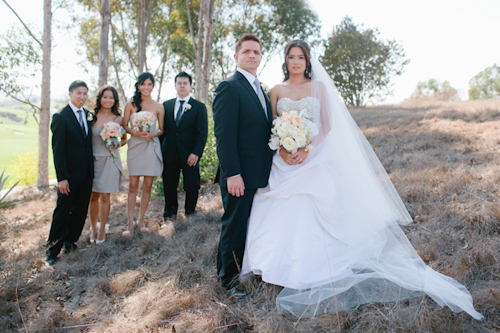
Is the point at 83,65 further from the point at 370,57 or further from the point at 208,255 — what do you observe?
the point at 208,255

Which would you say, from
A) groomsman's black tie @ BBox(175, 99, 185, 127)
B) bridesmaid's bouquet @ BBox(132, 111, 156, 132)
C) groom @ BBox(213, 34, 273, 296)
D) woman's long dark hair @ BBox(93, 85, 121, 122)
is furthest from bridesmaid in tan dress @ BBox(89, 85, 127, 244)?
groom @ BBox(213, 34, 273, 296)

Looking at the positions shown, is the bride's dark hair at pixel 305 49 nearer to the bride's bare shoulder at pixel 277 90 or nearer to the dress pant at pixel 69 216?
the bride's bare shoulder at pixel 277 90

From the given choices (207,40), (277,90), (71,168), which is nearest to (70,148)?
(71,168)

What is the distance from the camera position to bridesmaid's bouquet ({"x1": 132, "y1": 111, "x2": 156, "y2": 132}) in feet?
15.5

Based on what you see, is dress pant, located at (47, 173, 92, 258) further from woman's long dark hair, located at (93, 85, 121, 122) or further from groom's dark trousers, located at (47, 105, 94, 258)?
woman's long dark hair, located at (93, 85, 121, 122)

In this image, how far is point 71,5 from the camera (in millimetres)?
15625

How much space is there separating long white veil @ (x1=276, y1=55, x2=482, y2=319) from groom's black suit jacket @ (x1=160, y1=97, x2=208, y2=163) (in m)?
2.66

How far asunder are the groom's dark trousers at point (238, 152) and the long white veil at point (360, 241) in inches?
22.1

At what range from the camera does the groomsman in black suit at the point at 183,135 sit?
531 centimetres

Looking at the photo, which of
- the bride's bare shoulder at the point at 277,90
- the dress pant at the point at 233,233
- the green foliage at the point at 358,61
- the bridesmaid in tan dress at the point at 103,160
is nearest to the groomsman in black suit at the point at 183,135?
the bridesmaid in tan dress at the point at 103,160

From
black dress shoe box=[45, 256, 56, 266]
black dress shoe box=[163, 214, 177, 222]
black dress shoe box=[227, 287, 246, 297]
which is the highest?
black dress shoe box=[227, 287, 246, 297]

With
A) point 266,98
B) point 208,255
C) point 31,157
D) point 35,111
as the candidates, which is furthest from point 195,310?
point 31,157

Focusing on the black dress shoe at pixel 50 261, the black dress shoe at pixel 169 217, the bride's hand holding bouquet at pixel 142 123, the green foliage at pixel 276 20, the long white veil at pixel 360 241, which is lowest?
the black dress shoe at pixel 50 261

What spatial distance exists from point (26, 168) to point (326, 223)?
43.4ft
